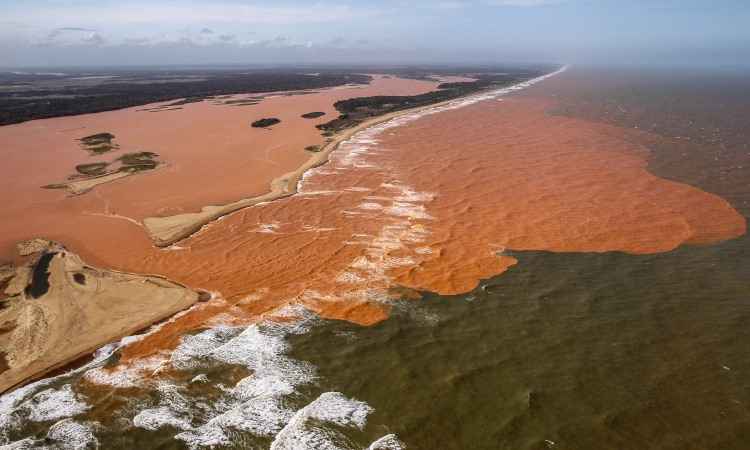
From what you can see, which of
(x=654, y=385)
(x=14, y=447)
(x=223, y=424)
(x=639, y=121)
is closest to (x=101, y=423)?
(x=14, y=447)

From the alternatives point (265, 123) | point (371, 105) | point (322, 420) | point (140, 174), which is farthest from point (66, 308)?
point (371, 105)

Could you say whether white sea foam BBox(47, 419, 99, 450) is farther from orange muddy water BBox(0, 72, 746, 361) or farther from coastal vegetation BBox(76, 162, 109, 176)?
coastal vegetation BBox(76, 162, 109, 176)

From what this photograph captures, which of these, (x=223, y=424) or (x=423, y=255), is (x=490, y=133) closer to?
(x=423, y=255)

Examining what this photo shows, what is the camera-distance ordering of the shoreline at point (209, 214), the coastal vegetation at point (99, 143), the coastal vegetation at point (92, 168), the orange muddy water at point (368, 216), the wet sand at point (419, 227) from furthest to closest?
the coastal vegetation at point (99, 143), the coastal vegetation at point (92, 168), the shoreline at point (209, 214), the orange muddy water at point (368, 216), the wet sand at point (419, 227)

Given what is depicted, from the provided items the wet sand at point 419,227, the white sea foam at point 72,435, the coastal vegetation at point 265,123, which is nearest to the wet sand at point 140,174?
the coastal vegetation at point 265,123

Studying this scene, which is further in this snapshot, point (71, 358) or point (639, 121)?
point (639, 121)

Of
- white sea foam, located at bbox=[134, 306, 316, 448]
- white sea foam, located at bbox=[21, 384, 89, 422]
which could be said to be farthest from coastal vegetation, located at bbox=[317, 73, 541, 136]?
white sea foam, located at bbox=[21, 384, 89, 422]

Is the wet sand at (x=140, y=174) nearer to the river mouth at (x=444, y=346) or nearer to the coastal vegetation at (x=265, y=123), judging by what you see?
the coastal vegetation at (x=265, y=123)

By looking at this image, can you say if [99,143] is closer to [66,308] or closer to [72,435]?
[66,308]
